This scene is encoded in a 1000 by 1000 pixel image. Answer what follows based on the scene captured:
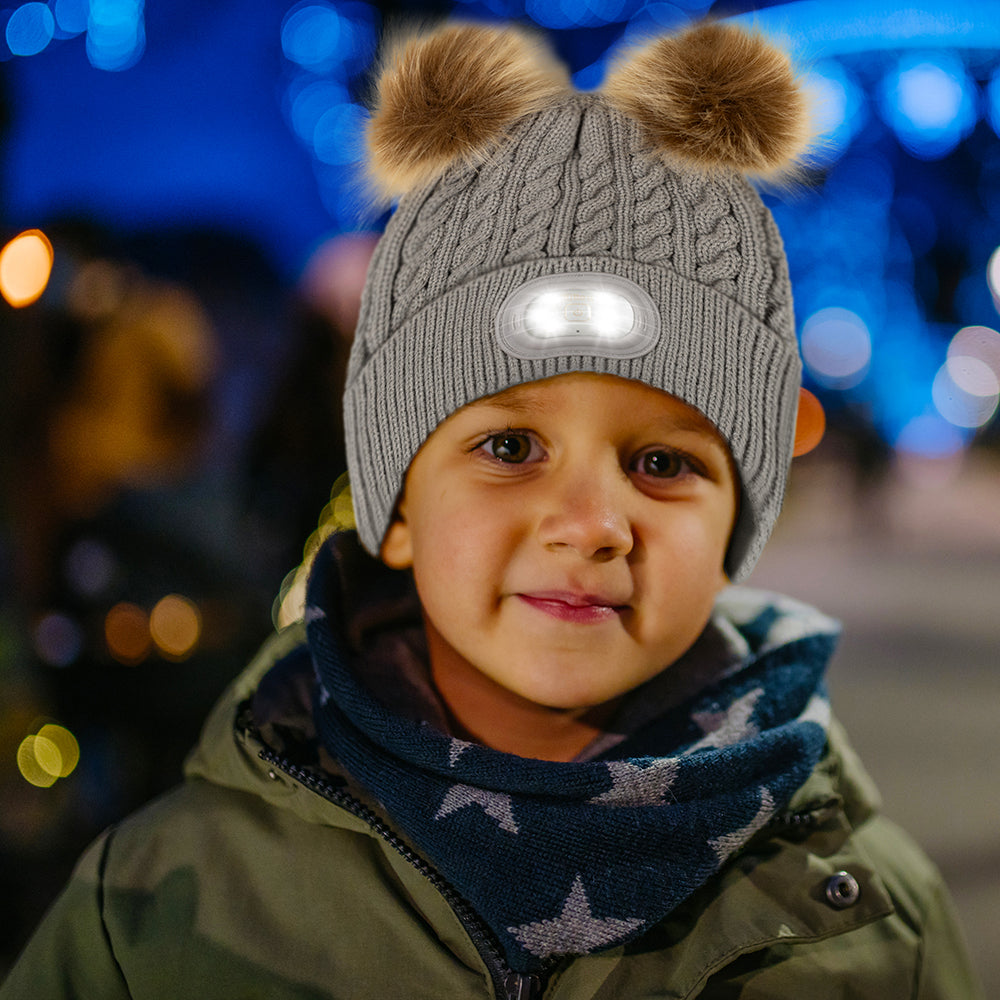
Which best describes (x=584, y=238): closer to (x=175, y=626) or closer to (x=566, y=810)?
(x=566, y=810)

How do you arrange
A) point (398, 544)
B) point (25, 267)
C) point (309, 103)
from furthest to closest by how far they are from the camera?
point (309, 103) → point (25, 267) → point (398, 544)

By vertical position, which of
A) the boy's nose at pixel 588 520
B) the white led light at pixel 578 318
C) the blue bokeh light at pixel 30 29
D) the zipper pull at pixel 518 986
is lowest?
the zipper pull at pixel 518 986

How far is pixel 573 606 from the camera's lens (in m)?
1.32

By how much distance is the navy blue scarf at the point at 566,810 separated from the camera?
1.23 meters

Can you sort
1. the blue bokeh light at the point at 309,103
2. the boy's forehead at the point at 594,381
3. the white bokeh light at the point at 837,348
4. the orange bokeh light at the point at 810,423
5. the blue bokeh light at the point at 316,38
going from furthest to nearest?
the white bokeh light at the point at 837,348
the orange bokeh light at the point at 810,423
the blue bokeh light at the point at 309,103
the blue bokeh light at the point at 316,38
the boy's forehead at the point at 594,381

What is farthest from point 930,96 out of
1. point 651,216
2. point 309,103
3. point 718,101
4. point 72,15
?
point 651,216

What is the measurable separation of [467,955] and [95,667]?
200 cm

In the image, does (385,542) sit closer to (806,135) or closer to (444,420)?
(444,420)

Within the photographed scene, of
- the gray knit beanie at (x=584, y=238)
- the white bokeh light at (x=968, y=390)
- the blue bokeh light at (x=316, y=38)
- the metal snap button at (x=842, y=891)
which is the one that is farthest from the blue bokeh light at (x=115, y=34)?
the white bokeh light at (x=968, y=390)

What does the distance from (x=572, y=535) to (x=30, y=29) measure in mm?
2818

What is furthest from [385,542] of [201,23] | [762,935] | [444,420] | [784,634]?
[201,23]

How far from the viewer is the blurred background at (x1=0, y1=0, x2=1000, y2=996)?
2.63m

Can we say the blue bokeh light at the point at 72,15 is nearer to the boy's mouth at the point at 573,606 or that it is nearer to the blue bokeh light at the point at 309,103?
the blue bokeh light at the point at 309,103

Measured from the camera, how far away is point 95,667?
2854 mm
